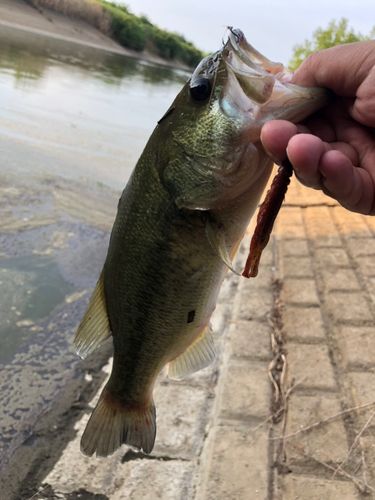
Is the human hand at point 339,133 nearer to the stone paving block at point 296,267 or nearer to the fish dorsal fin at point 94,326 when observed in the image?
the fish dorsal fin at point 94,326

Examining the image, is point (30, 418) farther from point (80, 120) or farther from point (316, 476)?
point (80, 120)

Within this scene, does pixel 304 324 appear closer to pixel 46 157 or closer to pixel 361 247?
pixel 361 247

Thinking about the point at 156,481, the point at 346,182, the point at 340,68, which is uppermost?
the point at 340,68

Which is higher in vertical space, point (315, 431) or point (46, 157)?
point (315, 431)

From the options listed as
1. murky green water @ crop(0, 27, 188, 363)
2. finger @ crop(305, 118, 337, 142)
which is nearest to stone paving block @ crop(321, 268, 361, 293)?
finger @ crop(305, 118, 337, 142)

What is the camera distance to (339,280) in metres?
3.87

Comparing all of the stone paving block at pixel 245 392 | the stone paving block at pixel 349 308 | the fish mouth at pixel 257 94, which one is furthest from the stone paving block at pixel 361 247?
the fish mouth at pixel 257 94

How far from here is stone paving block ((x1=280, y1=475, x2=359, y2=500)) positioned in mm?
2146

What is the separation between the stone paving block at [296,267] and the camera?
4.12 meters

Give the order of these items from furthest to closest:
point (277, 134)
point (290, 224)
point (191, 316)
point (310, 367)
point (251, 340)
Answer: point (290, 224) < point (251, 340) < point (310, 367) < point (191, 316) < point (277, 134)

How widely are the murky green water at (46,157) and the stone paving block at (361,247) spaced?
2.73m

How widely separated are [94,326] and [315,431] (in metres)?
1.56

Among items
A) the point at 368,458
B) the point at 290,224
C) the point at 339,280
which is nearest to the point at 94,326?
the point at 368,458

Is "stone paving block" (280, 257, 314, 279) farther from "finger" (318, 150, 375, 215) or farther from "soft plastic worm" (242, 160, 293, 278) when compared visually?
"soft plastic worm" (242, 160, 293, 278)
